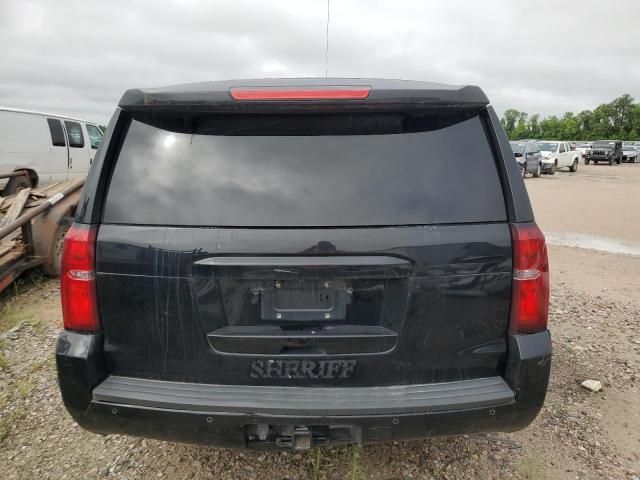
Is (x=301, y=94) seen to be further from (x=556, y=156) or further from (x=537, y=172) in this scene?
(x=556, y=156)

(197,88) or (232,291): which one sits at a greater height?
(197,88)

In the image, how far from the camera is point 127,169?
1948mm

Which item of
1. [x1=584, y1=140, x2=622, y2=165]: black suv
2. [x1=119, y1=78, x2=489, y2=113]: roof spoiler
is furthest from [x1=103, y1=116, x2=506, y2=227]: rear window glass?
[x1=584, y1=140, x2=622, y2=165]: black suv

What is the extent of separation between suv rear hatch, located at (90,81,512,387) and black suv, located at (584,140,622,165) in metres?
47.0

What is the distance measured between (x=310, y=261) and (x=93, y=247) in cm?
92

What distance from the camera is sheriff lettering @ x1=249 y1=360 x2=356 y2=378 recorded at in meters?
1.91

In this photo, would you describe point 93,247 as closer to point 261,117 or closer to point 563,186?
point 261,117

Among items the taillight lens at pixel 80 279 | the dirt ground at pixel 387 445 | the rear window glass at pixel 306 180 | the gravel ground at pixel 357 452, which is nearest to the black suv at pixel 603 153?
the dirt ground at pixel 387 445

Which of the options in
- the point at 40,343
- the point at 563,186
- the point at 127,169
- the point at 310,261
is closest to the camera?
the point at 310,261

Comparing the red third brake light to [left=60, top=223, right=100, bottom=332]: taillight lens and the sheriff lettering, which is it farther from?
the sheriff lettering

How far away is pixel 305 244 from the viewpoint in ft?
6.03

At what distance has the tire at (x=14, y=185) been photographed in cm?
934

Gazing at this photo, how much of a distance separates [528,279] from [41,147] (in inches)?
499

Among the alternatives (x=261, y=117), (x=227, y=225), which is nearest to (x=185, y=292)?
A: (x=227, y=225)
